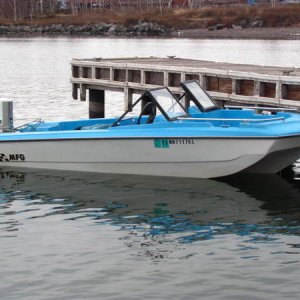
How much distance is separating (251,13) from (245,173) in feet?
467

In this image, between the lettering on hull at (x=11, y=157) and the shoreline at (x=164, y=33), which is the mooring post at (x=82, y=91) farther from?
the shoreline at (x=164, y=33)

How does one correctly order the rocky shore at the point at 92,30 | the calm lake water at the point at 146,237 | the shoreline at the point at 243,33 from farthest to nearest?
the rocky shore at the point at 92,30 < the shoreline at the point at 243,33 < the calm lake water at the point at 146,237

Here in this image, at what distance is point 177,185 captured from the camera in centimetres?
1928

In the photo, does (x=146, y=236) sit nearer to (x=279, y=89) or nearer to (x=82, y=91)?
(x=279, y=89)

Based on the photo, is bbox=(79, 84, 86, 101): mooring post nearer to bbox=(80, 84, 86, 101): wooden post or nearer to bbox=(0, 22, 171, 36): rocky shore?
bbox=(80, 84, 86, 101): wooden post

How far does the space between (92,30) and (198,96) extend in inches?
5601

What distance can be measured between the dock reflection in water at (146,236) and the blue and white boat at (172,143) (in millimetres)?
310

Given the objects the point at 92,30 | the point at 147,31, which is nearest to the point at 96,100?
the point at 147,31

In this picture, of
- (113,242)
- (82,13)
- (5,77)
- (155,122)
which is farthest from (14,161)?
(82,13)

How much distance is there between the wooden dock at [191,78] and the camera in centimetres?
2239

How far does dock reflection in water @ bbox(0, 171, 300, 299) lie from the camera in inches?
505

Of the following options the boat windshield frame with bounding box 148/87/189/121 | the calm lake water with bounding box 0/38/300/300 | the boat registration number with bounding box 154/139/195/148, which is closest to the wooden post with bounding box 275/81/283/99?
the calm lake water with bounding box 0/38/300/300

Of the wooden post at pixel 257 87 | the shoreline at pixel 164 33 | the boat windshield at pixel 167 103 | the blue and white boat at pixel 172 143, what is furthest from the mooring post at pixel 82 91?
the shoreline at pixel 164 33

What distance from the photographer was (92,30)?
161 metres
